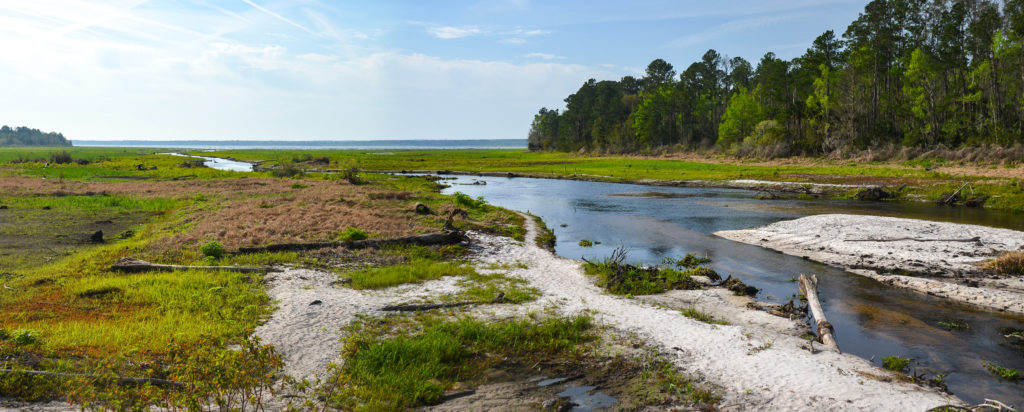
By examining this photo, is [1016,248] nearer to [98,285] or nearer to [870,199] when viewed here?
[870,199]

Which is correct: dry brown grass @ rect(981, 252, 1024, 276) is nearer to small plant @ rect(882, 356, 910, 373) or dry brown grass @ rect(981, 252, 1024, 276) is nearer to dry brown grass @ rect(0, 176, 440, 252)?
small plant @ rect(882, 356, 910, 373)

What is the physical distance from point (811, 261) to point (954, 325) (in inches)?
361

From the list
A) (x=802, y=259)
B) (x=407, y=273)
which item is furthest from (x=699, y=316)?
(x=802, y=259)

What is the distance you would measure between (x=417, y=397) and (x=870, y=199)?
48.3 meters

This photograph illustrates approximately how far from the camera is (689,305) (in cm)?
1633

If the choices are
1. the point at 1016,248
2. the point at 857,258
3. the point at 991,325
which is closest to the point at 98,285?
the point at 991,325

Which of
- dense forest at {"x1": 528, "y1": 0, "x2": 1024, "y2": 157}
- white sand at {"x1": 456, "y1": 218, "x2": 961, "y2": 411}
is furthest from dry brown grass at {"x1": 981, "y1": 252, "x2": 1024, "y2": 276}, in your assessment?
dense forest at {"x1": 528, "y1": 0, "x2": 1024, "y2": 157}

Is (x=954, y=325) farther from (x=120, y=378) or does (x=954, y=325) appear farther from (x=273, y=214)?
(x=273, y=214)

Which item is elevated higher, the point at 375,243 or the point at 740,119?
the point at 740,119

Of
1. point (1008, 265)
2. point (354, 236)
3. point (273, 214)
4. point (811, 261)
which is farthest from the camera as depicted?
point (273, 214)

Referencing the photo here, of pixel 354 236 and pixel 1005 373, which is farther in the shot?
pixel 354 236

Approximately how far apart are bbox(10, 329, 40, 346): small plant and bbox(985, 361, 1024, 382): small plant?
2088 cm

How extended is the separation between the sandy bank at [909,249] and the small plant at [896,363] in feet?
24.6

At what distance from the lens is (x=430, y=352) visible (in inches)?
457
